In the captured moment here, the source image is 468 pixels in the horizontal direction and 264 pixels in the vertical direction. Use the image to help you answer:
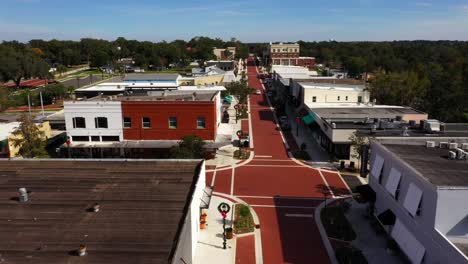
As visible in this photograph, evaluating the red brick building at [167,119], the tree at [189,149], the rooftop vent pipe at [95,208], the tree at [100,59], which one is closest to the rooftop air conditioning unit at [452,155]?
the tree at [189,149]

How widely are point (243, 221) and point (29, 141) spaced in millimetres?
25440

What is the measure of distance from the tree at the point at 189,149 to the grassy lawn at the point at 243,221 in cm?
848

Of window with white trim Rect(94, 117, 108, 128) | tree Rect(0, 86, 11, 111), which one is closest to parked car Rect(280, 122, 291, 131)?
window with white trim Rect(94, 117, 108, 128)

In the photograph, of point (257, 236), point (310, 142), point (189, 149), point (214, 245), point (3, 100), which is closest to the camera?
point (214, 245)

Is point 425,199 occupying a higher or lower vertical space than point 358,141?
higher

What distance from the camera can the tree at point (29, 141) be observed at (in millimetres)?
37281

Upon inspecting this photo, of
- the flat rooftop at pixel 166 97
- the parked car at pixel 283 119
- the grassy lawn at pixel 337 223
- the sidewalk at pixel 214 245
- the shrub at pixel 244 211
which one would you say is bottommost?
the sidewalk at pixel 214 245

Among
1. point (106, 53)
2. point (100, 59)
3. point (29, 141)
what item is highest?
point (106, 53)

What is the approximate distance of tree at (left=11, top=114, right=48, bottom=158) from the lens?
3728 centimetres

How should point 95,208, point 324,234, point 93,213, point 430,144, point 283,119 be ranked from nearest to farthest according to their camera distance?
point 93,213, point 95,208, point 324,234, point 430,144, point 283,119

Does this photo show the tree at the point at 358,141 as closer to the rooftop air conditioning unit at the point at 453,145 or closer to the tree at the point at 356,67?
the rooftop air conditioning unit at the point at 453,145

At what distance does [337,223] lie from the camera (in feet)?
91.7

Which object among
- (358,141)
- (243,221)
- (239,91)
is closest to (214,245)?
(243,221)

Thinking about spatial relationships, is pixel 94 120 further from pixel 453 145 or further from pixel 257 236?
pixel 453 145
